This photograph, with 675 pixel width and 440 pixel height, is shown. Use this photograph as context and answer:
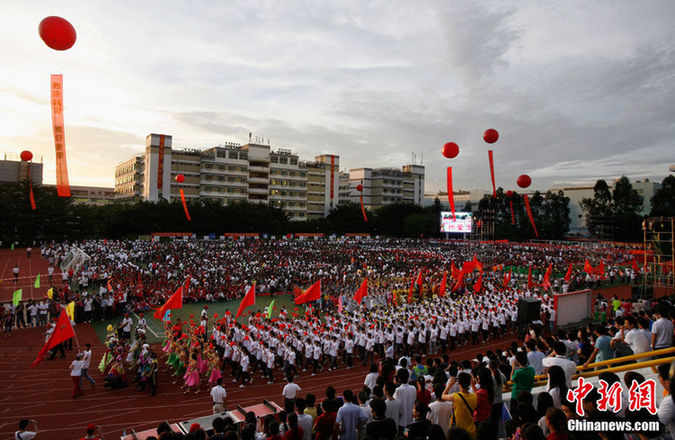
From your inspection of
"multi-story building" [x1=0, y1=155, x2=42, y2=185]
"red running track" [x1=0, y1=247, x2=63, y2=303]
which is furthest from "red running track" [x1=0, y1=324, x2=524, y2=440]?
"multi-story building" [x1=0, y1=155, x2=42, y2=185]

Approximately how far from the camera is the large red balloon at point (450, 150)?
41.3 feet

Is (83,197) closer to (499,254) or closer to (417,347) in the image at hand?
(499,254)

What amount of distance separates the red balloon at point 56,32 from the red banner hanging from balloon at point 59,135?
11.3 feet

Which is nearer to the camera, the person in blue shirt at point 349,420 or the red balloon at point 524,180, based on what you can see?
the person in blue shirt at point 349,420

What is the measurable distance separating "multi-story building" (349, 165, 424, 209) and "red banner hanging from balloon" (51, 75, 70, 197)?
6554 cm

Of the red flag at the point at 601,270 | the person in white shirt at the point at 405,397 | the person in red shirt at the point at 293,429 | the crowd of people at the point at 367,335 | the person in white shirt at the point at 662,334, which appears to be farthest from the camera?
the red flag at the point at 601,270

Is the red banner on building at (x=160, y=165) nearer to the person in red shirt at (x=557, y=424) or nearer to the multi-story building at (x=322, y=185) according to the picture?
the multi-story building at (x=322, y=185)

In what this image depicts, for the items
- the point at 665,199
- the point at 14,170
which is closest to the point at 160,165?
the point at 14,170

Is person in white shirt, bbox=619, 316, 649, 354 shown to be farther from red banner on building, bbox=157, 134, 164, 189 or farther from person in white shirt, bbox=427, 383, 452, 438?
red banner on building, bbox=157, 134, 164, 189

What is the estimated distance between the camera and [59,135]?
1167cm

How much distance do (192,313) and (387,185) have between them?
62.3 metres

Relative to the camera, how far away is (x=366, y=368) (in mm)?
11133

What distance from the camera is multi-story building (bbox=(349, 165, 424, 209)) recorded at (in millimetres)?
76438

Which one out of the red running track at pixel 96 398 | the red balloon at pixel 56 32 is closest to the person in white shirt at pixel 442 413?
the red running track at pixel 96 398
